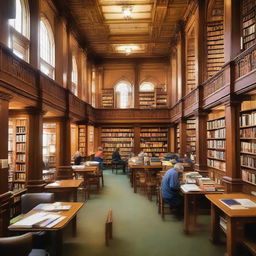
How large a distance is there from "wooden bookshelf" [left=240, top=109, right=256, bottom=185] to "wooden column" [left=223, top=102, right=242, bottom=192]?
19.0 inches

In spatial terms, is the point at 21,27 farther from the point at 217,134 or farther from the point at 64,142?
the point at 217,134

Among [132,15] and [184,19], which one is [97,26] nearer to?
[132,15]

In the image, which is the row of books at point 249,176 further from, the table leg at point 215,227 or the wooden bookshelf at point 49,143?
the wooden bookshelf at point 49,143

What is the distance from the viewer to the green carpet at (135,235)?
3.79 m

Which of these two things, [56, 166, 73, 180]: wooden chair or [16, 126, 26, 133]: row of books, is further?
[56, 166, 73, 180]: wooden chair

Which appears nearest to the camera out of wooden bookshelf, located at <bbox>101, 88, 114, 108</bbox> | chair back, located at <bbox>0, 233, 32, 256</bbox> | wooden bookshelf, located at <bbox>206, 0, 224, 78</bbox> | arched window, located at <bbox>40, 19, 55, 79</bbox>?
chair back, located at <bbox>0, 233, 32, 256</bbox>

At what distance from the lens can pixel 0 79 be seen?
4.44 metres

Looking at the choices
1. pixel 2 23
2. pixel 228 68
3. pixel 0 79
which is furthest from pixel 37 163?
pixel 228 68

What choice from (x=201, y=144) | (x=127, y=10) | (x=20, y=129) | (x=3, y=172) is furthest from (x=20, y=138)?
(x=127, y=10)

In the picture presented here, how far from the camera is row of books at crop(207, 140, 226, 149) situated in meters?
7.35

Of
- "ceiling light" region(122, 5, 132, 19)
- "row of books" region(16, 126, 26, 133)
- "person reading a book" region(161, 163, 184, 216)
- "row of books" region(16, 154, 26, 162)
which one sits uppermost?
"ceiling light" region(122, 5, 132, 19)

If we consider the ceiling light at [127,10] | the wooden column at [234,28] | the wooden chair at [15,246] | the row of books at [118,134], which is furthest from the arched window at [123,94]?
the wooden chair at [15,246]

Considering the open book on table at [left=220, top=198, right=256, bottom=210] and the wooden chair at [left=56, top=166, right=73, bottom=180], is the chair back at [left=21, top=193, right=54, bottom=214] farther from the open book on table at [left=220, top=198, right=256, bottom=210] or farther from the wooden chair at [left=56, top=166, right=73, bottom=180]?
the wooden chair at [left=56, top=166, right=73, bottom=180]

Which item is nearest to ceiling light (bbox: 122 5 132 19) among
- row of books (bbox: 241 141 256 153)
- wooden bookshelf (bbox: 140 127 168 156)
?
row of books (bbox: 241 141 256 153)
